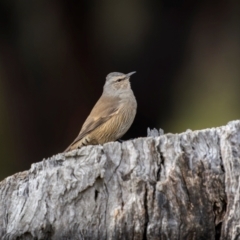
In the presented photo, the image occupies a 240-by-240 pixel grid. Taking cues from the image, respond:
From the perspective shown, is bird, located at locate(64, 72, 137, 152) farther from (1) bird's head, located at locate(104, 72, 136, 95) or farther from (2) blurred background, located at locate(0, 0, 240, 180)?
(2) blurred background, located at locate(0, 0, 240, 180)

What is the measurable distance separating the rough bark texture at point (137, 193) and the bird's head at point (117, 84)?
3.28 m

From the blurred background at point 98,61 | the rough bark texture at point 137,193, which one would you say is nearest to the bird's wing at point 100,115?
the blurred background at point 98,61

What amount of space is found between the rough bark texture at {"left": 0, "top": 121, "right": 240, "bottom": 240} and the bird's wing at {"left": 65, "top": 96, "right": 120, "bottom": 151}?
2.45 meters

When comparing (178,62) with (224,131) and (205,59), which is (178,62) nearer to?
(205,59)

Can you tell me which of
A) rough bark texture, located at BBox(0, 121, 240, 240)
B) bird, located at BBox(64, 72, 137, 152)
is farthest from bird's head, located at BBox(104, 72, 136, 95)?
rough bark texture, located at BBox(0, 121, 240, 240)

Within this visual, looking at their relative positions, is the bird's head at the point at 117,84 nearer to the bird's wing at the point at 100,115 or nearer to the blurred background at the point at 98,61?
the bird's wing at the point at 100,115

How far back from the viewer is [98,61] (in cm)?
859

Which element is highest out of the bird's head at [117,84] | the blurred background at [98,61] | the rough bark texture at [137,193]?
the blurred background at [98,61]

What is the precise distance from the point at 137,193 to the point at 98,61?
17.6ft

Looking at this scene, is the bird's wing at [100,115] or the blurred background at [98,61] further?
the blurred background at [98,61]

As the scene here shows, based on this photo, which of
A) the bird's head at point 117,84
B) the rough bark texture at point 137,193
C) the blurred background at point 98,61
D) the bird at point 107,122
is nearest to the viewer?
the rough bark texture at point 137,193

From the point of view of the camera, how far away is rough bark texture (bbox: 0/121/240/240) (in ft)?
10.8

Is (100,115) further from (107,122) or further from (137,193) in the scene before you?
(137,193)

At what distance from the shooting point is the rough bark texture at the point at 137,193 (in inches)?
129
